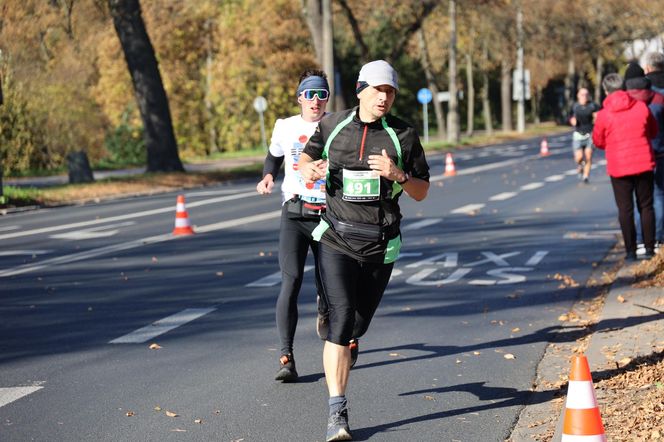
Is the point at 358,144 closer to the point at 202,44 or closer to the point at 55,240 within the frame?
the point at 55,240

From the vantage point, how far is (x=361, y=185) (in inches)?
220

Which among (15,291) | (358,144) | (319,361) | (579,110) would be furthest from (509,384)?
(579,110)

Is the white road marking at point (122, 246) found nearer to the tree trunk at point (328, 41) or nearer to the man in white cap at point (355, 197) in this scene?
the man in white cap at point (355, 197)

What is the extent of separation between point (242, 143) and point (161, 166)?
90.8 ft

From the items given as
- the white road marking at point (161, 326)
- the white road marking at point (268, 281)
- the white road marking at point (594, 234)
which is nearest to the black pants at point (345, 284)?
the white road marking at point (161, 326)

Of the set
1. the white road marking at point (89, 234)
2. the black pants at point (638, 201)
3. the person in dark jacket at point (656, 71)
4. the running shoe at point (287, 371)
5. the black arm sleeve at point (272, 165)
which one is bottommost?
the white road marking at point (89, 234)

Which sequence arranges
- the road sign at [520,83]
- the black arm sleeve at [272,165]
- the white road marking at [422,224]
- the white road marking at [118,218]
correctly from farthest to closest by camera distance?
the road sign at [520,83] < the white road marking at [118,218] < the white road marking at [422,224] < the black arm sleeve at [272,165]

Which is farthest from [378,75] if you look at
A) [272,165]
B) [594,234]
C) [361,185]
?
[594,234]

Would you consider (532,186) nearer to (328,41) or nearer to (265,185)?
(328,41)

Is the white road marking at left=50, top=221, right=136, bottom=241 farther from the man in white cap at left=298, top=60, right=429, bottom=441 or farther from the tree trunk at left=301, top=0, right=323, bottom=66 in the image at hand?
the tree trunk at left=301, top=0, right=323, bottom=66

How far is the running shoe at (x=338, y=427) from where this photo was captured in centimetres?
552

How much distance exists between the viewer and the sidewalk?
17.8ft

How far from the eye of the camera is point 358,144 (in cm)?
560

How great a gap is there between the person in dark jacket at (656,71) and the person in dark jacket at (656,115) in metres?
0.21
